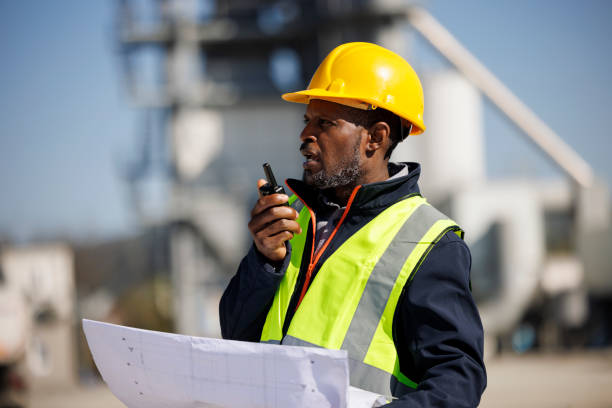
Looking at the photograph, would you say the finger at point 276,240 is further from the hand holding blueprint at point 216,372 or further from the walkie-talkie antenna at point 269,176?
the hand holding blueprint at point 216,372

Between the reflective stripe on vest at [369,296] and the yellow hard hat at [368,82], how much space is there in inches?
12.3

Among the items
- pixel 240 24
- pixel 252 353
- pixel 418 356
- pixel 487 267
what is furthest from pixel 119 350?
pixel 240 24

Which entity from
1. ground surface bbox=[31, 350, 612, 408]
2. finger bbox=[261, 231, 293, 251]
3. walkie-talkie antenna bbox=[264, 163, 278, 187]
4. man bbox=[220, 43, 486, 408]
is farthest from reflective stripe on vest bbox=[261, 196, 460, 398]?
ground surface bbox=[31, 350, 612, 408]

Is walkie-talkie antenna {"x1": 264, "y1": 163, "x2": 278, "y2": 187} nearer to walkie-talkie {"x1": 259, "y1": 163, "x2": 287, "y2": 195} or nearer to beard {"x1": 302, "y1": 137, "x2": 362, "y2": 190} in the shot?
walkie-talkie {"x1": 259, "y1": 163, "x2": 287, "y2": 195}

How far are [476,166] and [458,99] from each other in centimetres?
182

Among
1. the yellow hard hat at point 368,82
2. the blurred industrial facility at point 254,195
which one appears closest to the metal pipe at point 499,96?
the blurred industrial facility at point 254,195

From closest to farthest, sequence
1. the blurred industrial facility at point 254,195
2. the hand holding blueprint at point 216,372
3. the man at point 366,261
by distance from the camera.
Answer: the hand holding blueprint at point 216,372
the man at point 366,261
the blurred industrial facility at point 254,195

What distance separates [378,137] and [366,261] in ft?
1.41

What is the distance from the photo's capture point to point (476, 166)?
1694 centimetres

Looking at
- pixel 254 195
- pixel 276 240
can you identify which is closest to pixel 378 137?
pixel 276 240

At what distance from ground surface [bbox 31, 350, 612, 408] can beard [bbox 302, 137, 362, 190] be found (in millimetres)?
7082

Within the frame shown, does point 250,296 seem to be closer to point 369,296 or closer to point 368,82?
point 369,296

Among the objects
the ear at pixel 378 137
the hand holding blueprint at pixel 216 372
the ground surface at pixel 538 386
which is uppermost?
the ear at pixel 378 137

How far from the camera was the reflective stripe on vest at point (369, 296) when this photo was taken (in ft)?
5.12
